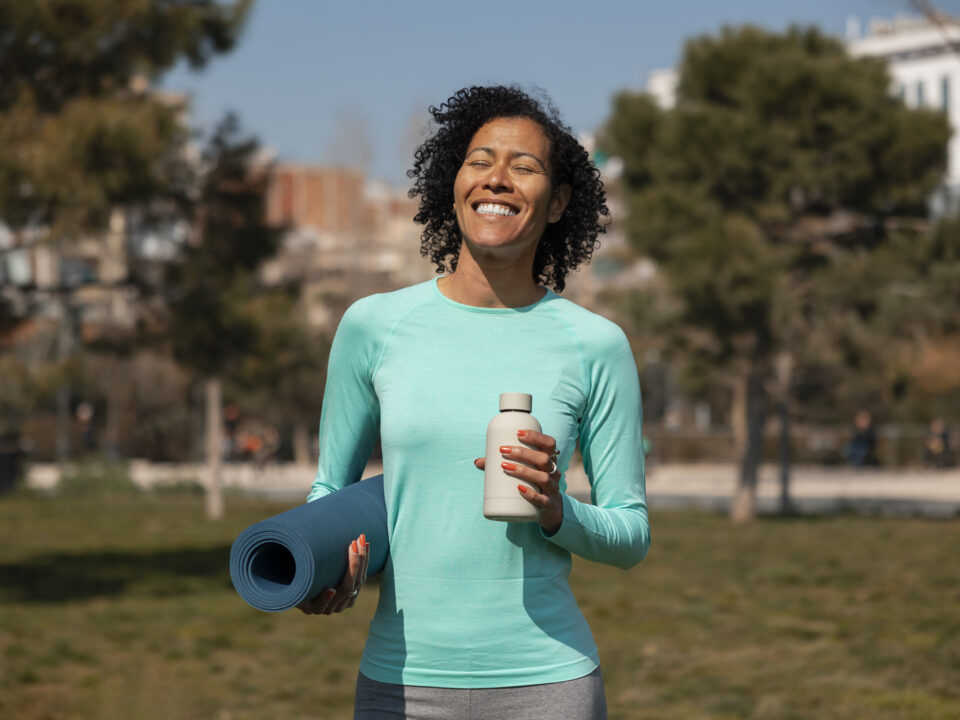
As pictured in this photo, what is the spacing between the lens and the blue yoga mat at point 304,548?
242 centimetres

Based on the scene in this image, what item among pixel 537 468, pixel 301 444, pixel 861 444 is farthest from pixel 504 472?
pixel 301 444

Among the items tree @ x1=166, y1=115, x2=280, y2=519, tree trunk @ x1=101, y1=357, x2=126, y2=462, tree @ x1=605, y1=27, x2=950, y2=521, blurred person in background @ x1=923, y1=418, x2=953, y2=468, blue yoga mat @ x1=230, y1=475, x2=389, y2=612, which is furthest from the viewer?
tree trunk @ x1=101, y1=357, x2=126, y2=462

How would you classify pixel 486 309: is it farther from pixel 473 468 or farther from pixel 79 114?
pixel 79 114

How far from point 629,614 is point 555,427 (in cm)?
896

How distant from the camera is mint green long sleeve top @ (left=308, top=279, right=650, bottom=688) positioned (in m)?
2.56

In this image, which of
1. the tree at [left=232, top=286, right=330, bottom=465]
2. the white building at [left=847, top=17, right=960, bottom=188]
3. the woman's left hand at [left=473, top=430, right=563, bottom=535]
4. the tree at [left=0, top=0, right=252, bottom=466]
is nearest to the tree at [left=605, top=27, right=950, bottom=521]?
the tree at [left=0, top=0, right=252, bottom=466]

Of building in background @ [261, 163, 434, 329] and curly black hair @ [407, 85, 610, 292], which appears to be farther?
building in background @ [261, 163, 434, 329]

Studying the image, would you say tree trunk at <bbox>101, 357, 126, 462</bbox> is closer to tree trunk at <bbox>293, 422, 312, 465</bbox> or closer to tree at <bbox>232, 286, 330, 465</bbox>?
tree at <bbox>232, 286, 330, 465</bbox>

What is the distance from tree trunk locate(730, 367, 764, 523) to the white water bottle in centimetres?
2067

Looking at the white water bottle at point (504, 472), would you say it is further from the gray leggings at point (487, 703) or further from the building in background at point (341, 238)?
the building in background at point (341, 238)

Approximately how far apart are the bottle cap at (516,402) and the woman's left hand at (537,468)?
4 centimetres

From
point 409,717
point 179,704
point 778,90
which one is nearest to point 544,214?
point 409,717

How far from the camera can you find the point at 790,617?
11.1m

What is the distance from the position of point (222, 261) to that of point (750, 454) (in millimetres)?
8917
